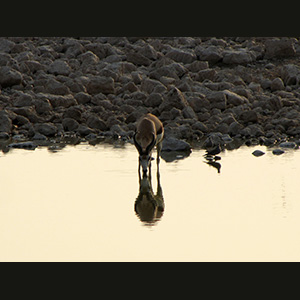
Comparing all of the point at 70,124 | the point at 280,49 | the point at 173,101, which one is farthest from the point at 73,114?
the point at 280,49

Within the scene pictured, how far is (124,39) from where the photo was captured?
29.7m

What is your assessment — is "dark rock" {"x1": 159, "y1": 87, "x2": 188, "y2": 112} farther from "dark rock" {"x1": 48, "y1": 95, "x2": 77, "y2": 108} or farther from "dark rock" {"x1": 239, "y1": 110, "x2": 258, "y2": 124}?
"dark rock" {"x1": 48, "y1": 95, "x2": 77, "y2": 108}

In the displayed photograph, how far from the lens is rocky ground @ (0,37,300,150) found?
20047 millimetres

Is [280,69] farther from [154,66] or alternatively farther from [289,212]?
[289,212]

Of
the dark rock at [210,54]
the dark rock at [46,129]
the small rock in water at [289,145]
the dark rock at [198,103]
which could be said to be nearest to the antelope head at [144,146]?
the small rock in water at [289,145]

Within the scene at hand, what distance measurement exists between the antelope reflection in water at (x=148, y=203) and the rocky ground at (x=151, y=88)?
4052 millimetres

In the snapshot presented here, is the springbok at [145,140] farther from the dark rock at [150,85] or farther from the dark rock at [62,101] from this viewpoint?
the dark rock at [150,85]

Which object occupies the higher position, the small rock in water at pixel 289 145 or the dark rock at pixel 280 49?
the dark rock at pixel 280 49

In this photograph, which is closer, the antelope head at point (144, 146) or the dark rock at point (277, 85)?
the antelope head at point (144, 146)

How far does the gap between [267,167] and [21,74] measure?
12.3 meters

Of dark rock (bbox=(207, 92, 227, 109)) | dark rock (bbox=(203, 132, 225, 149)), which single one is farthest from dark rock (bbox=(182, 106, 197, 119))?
dark rock (bbox=(203, 132, 225, 149))

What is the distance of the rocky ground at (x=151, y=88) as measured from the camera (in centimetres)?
2005

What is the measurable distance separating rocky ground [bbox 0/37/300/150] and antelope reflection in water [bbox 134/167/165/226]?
405 centimetres

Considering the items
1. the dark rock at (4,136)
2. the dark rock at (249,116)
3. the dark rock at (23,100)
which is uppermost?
the dark rock at (23,100)
